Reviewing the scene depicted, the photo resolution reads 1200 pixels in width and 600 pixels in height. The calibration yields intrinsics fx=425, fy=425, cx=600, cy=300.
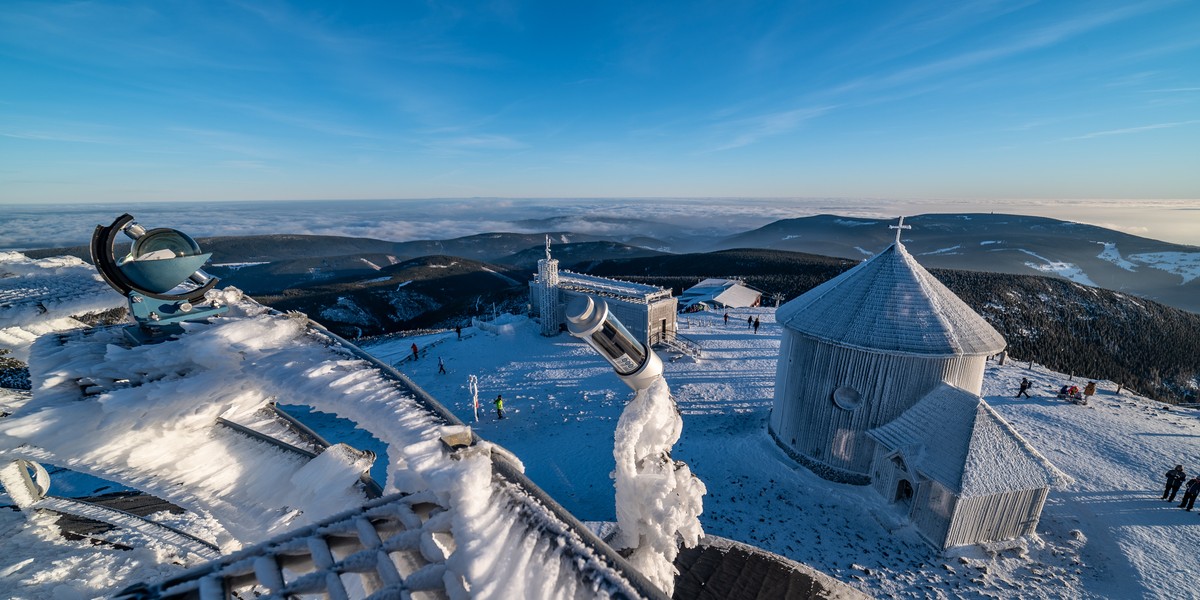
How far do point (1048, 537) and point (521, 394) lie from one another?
20.5 m

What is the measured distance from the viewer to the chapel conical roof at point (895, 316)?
13859mm

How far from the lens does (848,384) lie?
14.7 m

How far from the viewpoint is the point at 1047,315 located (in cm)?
4400

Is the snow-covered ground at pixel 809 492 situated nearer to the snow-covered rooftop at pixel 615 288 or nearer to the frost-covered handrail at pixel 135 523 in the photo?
the frost-covered handrail at pixel 135 523

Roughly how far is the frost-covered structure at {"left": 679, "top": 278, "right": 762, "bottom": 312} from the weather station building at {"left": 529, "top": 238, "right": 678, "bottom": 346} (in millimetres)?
13549

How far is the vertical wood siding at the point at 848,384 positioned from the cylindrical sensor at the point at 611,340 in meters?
13.1

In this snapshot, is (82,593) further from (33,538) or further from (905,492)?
(905,492)

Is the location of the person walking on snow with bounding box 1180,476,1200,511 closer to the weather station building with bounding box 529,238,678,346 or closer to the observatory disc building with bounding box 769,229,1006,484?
the observatory disc building with bounding box 769,229,1006,484

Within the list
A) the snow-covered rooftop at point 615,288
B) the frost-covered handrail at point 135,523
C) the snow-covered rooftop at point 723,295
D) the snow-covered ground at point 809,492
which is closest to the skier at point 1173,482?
the snow-covered ground at point 809,492

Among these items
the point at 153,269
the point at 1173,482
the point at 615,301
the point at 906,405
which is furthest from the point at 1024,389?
the point at 153,269

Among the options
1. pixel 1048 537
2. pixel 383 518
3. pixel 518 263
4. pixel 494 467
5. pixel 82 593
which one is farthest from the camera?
pixel 518 263

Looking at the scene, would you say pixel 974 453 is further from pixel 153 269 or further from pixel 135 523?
pixel 135 523

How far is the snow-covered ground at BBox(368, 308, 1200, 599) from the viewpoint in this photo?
11516mm

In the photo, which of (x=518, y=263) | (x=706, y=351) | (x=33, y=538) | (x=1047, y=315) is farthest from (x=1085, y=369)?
(x=518, y=263)
